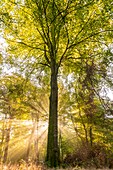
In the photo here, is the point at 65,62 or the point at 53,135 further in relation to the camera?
the point at 65,62

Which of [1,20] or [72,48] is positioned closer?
[1,20]

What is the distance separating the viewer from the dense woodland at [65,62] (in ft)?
34.1

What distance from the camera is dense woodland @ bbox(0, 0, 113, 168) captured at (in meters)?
10.4

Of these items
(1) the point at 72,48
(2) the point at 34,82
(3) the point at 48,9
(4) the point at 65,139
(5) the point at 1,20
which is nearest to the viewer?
(3) the point at 48,9

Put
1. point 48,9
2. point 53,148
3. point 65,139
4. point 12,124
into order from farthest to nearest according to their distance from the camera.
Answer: point 12,124 → point 65,139 → point 48,9 → point 53,148

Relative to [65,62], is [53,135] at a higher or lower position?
lower

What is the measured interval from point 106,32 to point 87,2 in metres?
2.32

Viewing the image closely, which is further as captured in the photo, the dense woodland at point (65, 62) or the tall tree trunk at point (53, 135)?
the dense woodland at point (65, 62)

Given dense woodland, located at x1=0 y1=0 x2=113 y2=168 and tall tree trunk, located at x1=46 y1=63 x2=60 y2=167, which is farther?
dense woodland, located at x1=0 y1=0 x2=113 y2=168

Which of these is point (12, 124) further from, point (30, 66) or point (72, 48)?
point (72, 48)

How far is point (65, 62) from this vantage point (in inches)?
525

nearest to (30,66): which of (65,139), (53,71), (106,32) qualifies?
(53,71)

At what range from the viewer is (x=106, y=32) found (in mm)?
11844

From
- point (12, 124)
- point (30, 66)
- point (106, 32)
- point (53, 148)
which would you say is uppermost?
point (106, 32)
